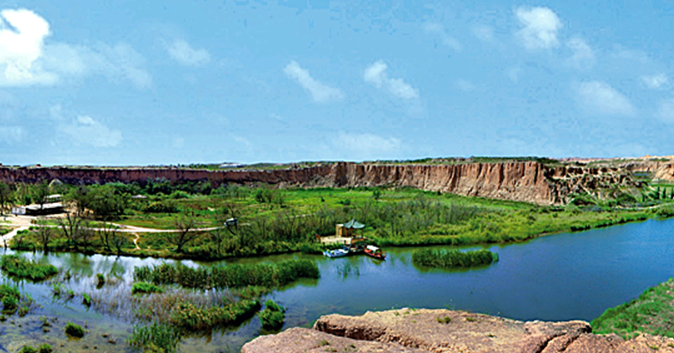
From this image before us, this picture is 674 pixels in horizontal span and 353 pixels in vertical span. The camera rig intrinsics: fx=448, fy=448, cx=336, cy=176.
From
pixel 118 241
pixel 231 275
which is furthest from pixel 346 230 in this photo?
pixel 118 241

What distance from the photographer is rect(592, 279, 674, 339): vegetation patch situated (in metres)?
12.1

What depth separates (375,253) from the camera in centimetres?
2380

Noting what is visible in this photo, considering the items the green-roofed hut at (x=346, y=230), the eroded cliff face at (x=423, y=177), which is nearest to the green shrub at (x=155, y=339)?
the green-roofed hut at (x=346, y=230)

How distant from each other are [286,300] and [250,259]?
740 centimetres

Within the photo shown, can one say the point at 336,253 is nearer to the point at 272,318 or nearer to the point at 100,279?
the point at 272,318

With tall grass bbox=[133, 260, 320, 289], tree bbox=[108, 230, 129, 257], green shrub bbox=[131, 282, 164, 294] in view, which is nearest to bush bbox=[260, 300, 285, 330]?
tall grass bbox=[133, 260, 320, 289]

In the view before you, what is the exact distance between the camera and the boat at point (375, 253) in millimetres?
23469

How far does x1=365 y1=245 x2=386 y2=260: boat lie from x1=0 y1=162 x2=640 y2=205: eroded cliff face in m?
30.2

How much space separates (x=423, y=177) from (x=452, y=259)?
44.2m

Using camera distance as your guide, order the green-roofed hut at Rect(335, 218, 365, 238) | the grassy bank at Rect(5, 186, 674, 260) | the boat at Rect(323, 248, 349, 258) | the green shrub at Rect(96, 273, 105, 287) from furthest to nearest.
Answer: the green-roofed hut at Rect(335, 218, 365, 238) → the grassy bank at Rect(5, 186, 674, 260) → the boat at Rect(323, 248, 349, 258) → the green shrub at Rect(96, 273, 105, 287)

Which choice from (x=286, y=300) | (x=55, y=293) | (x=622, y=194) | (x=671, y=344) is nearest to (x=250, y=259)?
(x=286, y=300)

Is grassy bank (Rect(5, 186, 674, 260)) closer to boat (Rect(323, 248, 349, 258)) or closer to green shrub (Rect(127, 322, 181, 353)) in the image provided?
boat (Rect(323, 248, 349, 258))

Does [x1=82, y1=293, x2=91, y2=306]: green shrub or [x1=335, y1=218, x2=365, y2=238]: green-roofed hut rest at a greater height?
[x1=335, y1=218, x2=365, y2=238]: green-roofed hut

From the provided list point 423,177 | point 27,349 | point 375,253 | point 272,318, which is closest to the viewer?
point 27,349
